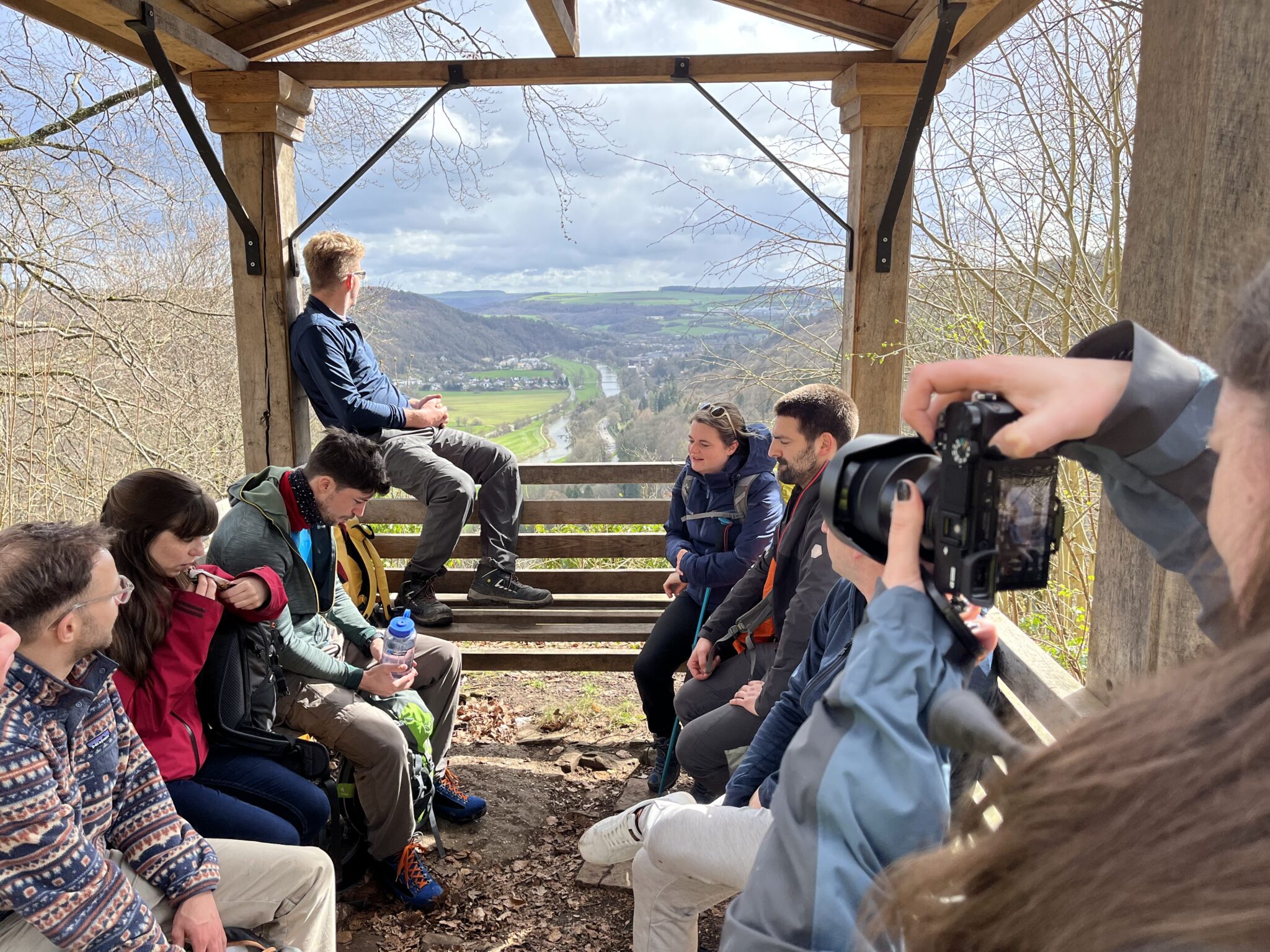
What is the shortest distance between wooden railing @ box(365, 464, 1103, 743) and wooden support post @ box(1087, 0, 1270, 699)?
91.7 inches

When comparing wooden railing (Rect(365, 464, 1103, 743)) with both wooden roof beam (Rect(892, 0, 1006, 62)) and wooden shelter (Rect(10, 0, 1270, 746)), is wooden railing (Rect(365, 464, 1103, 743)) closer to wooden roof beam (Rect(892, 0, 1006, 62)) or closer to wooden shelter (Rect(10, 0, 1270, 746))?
wooden shelter (Rect(10, 0, 1270, 746))

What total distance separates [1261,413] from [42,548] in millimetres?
2015

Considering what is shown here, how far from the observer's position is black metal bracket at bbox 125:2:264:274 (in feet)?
9.60

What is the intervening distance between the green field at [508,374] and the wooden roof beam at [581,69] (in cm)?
1006

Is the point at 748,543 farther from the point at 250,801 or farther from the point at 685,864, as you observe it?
the point at 250,801

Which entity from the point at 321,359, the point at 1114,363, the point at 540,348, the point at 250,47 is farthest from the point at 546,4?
the point at 540,348

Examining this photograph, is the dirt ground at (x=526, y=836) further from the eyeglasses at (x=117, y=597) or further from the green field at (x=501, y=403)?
the green field at (x=501, y=403)

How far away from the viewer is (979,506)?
33.8 inches

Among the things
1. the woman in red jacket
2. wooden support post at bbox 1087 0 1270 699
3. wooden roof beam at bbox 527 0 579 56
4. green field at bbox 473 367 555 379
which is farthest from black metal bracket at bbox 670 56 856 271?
green field at bbox 473 367 555 379

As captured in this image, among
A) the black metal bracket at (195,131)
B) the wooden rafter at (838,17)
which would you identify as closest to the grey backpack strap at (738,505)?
the wooden rafter at (838,17)

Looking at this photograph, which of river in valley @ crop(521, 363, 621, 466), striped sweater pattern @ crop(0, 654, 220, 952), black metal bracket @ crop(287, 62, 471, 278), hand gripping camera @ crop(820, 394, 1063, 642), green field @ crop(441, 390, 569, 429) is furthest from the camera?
green field @ crop(441, 390, 569, 429)

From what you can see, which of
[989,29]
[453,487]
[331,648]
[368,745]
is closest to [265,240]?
[453,487]

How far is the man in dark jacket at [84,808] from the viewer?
5.20ft

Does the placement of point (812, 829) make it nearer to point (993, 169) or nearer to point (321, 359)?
point (321, 359)
